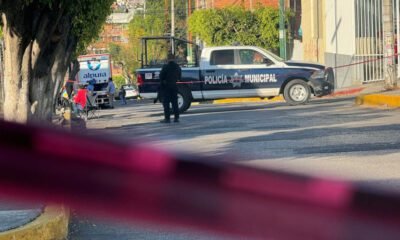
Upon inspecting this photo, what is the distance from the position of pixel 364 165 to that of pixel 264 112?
33.2 feet

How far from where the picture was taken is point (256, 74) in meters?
21.5

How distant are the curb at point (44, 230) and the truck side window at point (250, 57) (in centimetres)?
1544

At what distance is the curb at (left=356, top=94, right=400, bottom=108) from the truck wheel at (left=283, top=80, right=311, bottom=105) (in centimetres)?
148

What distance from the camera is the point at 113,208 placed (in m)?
1.34

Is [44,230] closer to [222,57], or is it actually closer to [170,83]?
[170,83]

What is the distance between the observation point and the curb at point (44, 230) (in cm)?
595

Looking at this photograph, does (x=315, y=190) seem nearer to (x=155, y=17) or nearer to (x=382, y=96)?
(x=382, y=96)

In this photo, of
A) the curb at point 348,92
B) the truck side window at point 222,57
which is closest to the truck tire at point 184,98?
the truck side window at point 222,57

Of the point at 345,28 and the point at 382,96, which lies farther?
the point at 345,28

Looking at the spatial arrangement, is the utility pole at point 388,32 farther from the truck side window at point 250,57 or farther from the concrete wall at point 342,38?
the concrete wall at point 342,38

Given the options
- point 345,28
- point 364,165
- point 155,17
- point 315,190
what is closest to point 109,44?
point 155,17

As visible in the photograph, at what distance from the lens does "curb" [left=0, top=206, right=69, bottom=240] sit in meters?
5.95

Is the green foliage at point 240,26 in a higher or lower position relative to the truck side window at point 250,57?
higher

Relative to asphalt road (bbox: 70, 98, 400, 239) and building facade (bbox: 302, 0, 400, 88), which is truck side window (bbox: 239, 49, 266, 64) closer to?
asphalt road (bbox: 70, 98, 400, 239)
